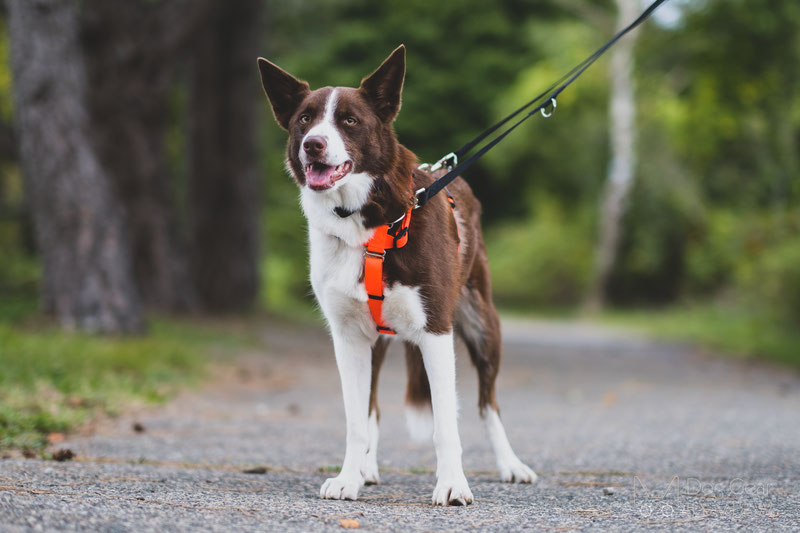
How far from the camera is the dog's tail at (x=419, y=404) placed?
4.17m

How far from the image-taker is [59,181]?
8516 mm

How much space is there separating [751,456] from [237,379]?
5459mm

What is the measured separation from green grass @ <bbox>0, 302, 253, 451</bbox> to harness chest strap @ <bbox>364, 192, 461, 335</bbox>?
2.14 meters

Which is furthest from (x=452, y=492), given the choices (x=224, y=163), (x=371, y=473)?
(x=224, y=163)

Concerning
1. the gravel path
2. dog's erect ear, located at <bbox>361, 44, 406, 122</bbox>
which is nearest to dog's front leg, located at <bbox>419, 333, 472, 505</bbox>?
the gravel path

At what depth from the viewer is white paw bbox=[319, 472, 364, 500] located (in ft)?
11.3

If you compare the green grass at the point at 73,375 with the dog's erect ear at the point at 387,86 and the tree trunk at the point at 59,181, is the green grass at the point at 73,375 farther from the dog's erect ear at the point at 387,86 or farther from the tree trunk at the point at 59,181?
the dog's erect ear at the point at 387,86

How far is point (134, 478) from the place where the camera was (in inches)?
143

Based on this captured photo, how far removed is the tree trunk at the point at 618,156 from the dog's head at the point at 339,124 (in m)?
21.1

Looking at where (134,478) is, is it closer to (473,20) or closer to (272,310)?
(272,310)

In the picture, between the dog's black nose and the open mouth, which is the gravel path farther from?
the dog's black nose

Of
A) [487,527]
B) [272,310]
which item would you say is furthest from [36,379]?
[272,310]

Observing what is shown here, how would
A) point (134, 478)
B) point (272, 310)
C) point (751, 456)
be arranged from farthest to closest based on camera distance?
point (272, 310)
point (751, 456)
point (134, 478)

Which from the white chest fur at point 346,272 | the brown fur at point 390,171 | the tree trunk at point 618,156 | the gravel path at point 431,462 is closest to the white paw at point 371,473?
the gravel path at point 431,462
